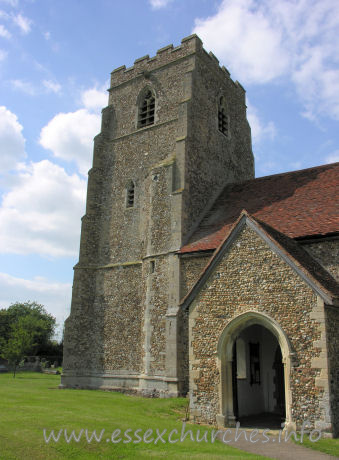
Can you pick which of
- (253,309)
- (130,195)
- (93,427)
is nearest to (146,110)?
(130,195)

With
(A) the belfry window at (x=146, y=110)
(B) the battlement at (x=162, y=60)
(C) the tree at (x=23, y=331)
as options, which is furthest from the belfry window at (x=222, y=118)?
(C) the tree at (x=23, y=331)

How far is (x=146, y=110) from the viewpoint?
2088 cm

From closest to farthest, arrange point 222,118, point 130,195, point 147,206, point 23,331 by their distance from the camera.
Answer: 1. point 147,206
2. point 130,195
3. point 222,118
4. point 23,331

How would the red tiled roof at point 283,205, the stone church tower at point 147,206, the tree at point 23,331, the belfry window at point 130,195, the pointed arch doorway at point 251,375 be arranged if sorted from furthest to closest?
the tree at point 23,331, the belfry window at point 130,195, the stone church tower at point 147,206, the red tiled roof at point 283,205, the pointed arch doorway at point 251,375

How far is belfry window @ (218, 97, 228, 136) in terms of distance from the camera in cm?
2156

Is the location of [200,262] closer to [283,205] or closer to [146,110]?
[283,205]

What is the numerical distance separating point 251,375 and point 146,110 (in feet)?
46.5

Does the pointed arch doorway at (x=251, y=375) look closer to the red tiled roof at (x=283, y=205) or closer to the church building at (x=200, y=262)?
the church building at (x=200, y=262)

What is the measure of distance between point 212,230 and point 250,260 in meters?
5.87

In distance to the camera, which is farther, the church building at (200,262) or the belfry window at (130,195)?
the belfry window at (130,195)

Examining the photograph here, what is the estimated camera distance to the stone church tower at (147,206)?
625 inches

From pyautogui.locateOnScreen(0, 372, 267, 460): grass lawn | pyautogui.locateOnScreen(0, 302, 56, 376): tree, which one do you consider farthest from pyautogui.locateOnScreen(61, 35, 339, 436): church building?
pyautogui.locateOnScreen(0, 302, 56, 376): tree

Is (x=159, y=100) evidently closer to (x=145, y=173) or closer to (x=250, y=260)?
(x=145, y=173)

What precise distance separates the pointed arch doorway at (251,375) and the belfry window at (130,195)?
30.8 ft
